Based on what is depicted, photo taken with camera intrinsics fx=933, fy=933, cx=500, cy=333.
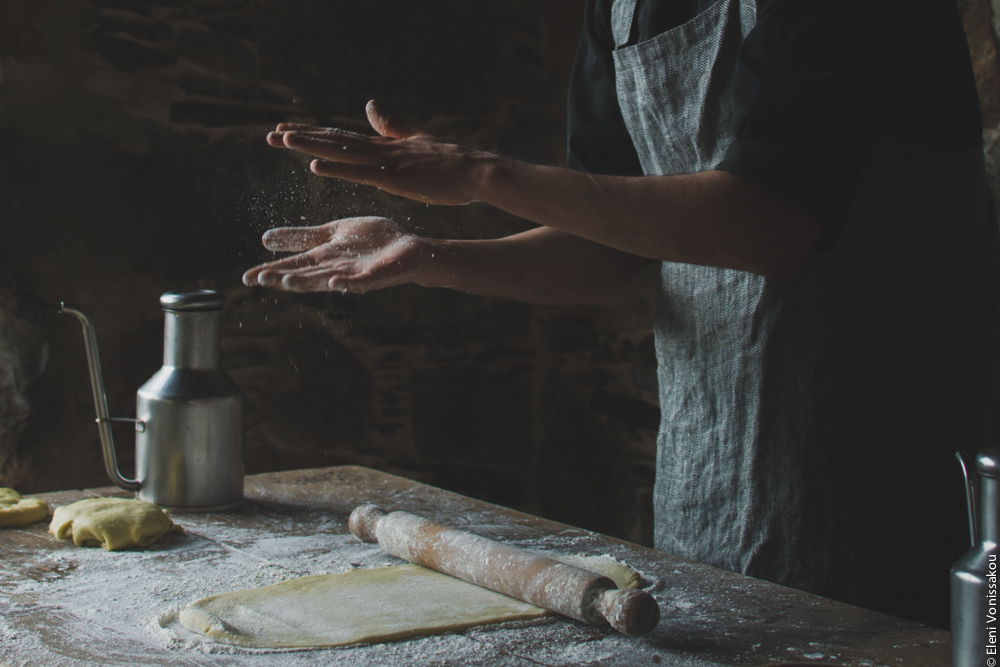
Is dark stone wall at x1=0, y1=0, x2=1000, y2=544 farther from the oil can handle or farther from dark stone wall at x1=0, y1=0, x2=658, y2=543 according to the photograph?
the oil can handle

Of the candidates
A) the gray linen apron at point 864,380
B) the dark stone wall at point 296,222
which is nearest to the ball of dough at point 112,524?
the gray linen apron at point 864,380

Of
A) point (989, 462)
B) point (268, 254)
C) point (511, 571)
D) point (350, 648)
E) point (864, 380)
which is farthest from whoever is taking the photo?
point (268, 254)

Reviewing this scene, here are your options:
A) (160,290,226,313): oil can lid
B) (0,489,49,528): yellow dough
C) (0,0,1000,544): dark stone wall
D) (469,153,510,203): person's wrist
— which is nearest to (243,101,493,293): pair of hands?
(469,153,510,203): person's wrist

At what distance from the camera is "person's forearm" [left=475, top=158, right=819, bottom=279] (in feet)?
3.06

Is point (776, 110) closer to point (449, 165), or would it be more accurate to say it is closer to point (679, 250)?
point (679, 250)

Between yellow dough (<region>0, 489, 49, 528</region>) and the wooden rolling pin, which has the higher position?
the wooden rolling pin

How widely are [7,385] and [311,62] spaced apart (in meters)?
1.05

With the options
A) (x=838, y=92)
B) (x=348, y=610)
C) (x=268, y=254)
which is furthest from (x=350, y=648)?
(x=268, y=254)

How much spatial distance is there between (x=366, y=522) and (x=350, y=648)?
0.32 m

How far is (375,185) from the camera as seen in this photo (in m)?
0.96

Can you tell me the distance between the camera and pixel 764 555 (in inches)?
42.0

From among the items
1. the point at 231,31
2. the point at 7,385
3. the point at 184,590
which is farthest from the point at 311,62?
the point at 184,590

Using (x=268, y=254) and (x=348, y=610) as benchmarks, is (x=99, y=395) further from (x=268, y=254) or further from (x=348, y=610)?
(x=268, y=254)

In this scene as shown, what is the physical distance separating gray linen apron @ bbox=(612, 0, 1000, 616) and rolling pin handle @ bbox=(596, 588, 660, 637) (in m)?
0.33
